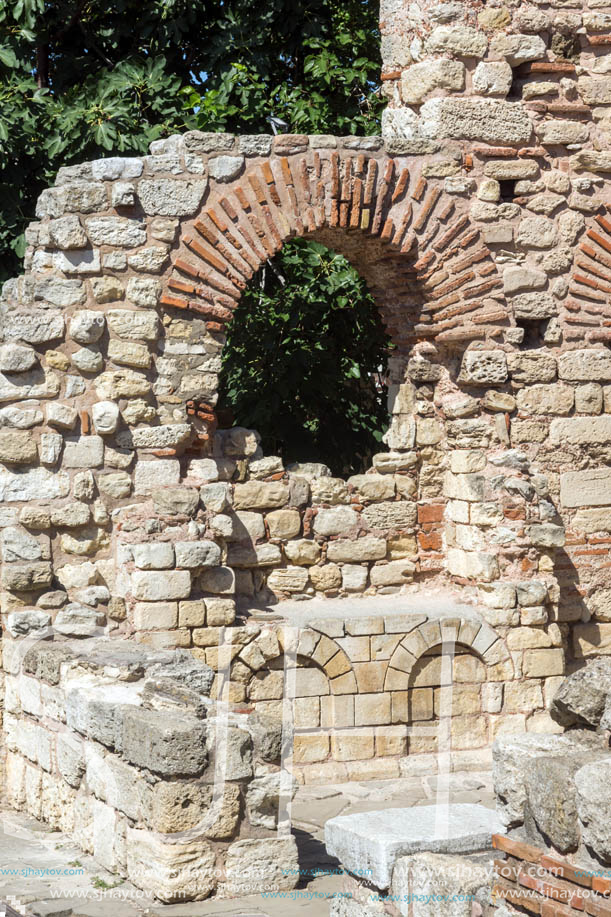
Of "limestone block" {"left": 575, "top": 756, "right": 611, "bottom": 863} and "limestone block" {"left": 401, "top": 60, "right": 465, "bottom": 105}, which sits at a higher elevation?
"limestone block" {"left": 401, "top": 60, "right": 465, "bottom": 105}

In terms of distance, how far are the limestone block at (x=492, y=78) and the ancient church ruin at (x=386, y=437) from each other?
17 millimetres

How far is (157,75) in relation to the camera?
9234 millimetres

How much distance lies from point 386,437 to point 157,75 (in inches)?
141

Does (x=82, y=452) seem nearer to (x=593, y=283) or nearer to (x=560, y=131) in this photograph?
(x=593, y=283)

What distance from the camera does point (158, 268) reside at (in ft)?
21.6

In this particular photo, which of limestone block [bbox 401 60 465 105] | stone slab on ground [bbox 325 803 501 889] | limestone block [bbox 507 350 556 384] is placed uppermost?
limestone block [bbox 401 60 465 105]

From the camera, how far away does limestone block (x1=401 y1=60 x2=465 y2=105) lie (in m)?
7.19

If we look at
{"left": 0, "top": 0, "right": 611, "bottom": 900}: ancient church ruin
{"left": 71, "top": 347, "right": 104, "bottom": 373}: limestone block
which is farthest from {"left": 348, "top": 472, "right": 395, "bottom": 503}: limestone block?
{"left": 71, "top": 347, "right": 104, "bottom": 373}: limestone block

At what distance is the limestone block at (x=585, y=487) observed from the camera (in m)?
7.41

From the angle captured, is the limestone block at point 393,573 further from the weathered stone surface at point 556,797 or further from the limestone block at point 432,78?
the weathered stone surface at point 556,797

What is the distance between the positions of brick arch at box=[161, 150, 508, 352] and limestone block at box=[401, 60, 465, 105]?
19.3 inches

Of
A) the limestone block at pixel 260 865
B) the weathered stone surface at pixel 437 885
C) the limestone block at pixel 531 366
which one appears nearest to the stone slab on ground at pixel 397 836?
the weathered stone surface at pixel 437 885

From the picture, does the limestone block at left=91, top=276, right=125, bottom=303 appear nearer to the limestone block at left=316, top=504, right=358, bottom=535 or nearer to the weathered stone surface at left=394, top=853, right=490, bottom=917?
the limestone block at left=316, top=504, right=358, bottom=535

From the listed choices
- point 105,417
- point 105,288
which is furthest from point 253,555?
point 105,288
